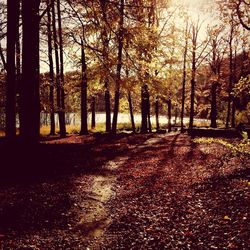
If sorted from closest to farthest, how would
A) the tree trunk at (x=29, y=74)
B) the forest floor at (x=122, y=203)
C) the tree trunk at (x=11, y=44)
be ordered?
1. the forest floor at (x=122, y=203)
2. the tree trunk at (x=29, y=74)
3. the tree trunk at (x=11, y=44)

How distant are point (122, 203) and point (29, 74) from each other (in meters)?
6.40

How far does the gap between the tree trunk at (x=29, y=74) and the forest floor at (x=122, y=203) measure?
→ 3.50 feet

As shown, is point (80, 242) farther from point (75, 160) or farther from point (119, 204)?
point (75, 160)

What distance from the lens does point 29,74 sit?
1257cm

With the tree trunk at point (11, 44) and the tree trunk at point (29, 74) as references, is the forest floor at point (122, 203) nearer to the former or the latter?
the tree trunk at point (29, 74)

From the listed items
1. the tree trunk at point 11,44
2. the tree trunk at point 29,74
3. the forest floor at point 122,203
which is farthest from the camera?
the tree trunk at point 11,44

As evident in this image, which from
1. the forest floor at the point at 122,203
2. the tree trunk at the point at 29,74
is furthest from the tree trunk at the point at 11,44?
the forest floor at the point at 122,203

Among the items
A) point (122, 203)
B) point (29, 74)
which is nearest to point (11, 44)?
point (29, 74)

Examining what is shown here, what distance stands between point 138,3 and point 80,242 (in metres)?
7.88

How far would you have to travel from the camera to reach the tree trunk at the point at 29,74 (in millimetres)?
12539

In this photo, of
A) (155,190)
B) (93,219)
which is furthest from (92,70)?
(93,219)

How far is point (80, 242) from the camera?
6.40m

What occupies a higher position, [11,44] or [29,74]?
[11,44]

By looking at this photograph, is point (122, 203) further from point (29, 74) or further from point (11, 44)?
point (11, 44)
